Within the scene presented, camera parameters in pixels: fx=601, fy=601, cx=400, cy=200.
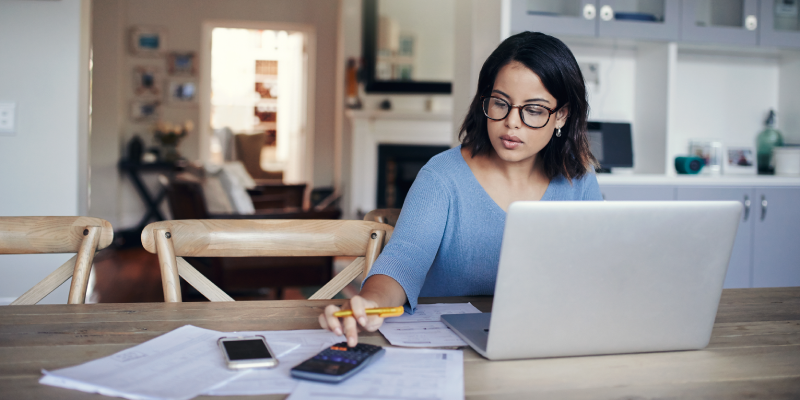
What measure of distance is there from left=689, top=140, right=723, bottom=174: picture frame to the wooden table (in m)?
2.34

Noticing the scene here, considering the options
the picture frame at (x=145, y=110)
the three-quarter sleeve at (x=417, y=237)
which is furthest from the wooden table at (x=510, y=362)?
the picture frame at (x=145, y=110)

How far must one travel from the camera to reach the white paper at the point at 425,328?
835 millimetres

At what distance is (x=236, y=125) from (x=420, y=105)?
3078mm

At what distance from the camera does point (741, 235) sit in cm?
291

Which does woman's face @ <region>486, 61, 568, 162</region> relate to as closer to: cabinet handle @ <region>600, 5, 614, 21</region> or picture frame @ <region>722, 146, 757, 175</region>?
cabinet handle @ <region>600, 5, 614, 21</region>

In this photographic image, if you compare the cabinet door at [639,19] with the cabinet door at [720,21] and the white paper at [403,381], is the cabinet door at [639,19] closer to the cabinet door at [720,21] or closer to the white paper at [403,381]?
the cabinet door at [720,21]

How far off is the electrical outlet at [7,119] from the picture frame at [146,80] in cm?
429

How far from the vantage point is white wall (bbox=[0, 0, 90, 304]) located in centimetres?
220

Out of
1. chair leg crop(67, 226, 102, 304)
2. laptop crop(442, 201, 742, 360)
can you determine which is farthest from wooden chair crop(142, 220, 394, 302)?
laptop crop(442, 201, 742, 360)

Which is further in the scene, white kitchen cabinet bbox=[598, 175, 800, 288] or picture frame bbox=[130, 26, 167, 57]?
picture frame bbox=[130, 26, 167, 57]

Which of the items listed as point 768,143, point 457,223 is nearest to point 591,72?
point 768,143

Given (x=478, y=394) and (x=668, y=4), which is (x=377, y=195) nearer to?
(x=668, y=4)

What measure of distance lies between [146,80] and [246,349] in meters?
6.19

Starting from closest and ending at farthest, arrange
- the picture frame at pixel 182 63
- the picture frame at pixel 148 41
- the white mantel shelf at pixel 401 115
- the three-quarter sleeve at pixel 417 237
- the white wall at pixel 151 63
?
the three-quarter sleeve at pixel 417 237 → the white mantel shelf at pixel 401 115 → the white wall at pixel 151 63 → the picture frame at pixel 148 41 → the picture frame at pixel 182 63
